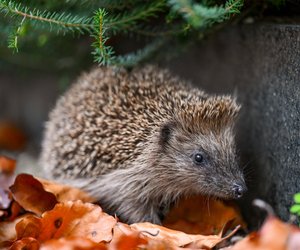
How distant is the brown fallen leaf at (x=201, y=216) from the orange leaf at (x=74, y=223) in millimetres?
577

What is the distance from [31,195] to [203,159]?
905 millimetres

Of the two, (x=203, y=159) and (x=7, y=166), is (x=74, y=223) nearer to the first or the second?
(x=203, y=159)

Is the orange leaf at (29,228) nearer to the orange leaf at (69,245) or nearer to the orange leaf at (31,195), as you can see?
the orange leaf at (31,195)

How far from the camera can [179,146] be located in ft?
9.11

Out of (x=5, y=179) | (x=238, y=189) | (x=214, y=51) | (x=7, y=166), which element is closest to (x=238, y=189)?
(x=238, y=189)

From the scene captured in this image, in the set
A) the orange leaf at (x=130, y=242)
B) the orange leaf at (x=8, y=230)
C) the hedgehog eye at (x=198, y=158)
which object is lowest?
the orange leaf at (x=8, y=230)

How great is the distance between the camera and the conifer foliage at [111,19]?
92.0 inches

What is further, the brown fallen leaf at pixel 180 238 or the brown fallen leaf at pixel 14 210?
the brown fallen leaf at pixel 14 210

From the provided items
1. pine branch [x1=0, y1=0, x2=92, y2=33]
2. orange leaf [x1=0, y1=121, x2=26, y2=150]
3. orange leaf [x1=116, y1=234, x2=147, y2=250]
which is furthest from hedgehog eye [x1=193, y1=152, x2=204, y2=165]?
orange leaf [x1=0, y1=121, x2=26, y2=150]

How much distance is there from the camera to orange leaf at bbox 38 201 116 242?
229 cm

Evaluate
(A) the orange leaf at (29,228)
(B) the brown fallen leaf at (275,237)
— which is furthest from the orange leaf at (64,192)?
(B) the brown fallen leaf at (275,237)

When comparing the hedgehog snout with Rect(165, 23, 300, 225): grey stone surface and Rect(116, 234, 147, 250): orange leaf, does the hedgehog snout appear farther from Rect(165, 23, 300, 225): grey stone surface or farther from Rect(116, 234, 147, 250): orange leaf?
Rect(116, 234, 147, 250): orange leaf

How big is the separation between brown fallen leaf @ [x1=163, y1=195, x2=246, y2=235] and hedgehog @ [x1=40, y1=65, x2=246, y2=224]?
8 centimetres

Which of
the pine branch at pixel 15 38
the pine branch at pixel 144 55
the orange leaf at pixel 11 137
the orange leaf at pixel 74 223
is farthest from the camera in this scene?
the orange leaf at pixel 11 137
